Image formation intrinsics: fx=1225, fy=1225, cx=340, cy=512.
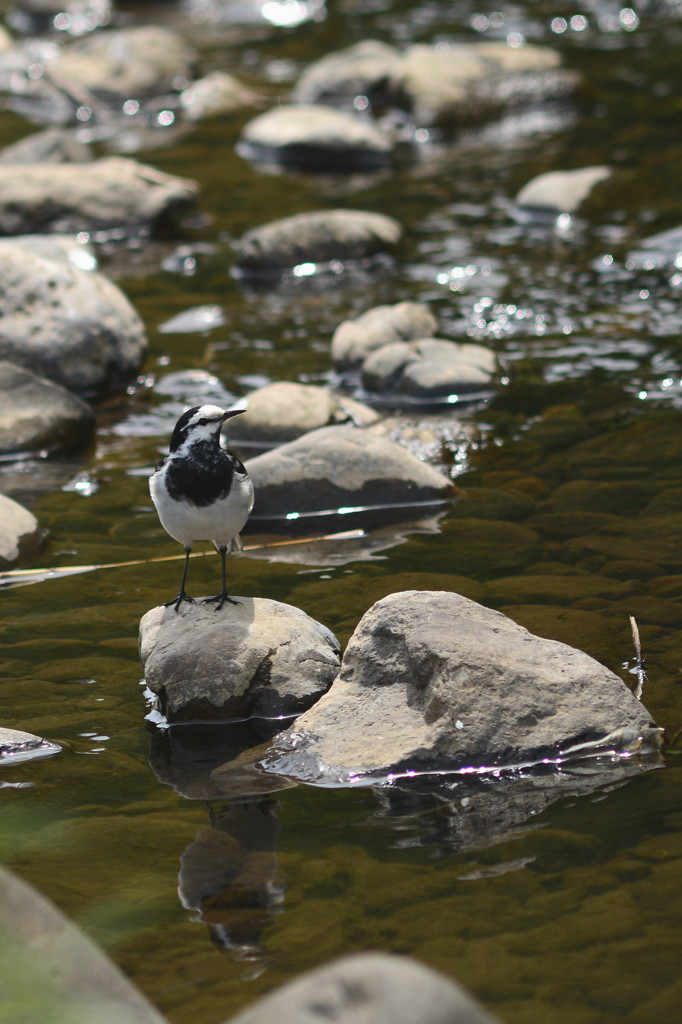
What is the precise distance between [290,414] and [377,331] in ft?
4.90

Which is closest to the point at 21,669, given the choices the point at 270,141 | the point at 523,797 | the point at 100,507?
the point at 100,507

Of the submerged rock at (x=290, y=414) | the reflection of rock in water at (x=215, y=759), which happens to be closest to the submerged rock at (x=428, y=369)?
the submerged rock at (x=290, y=414)

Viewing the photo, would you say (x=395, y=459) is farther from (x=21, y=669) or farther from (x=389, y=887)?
(x=389, y=887)

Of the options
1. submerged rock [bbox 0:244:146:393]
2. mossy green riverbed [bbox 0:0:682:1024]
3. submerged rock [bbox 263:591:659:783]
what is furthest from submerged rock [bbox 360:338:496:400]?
submerged rock [bbox 263:591:659:783]

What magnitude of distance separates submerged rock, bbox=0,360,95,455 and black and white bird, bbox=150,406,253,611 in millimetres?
2810

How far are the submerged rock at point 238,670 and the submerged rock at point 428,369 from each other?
357cm

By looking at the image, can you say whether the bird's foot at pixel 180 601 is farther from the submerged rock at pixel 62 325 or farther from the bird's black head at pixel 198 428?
the submerged rock at pixel 62 325

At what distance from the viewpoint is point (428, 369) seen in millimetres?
8273

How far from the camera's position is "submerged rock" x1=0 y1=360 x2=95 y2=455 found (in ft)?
25.5

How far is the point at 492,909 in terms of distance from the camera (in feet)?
12.2

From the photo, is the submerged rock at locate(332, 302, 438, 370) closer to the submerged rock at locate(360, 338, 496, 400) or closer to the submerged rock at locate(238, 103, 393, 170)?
the submerged rock at locate(360, 338, 496, 400)

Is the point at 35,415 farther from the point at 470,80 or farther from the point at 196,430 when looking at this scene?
the point at 470,80

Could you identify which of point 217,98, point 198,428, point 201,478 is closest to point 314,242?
point 217,98

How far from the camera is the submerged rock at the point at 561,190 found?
11.4 metres
